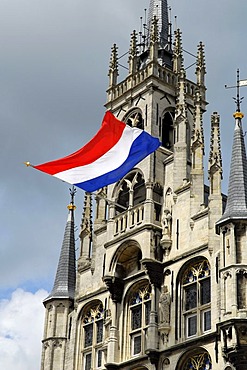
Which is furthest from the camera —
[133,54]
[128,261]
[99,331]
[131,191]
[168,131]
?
[133,54]

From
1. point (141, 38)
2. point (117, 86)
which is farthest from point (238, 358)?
point (141, 38)

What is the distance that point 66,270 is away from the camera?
4469cm

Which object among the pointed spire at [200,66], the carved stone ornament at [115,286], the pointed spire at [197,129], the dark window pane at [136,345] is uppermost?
the pointed spire at [200,66]

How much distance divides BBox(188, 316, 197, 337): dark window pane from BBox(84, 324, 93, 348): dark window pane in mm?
6702

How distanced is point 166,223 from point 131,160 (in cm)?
317

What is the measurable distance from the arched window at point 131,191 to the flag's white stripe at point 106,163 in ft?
9.68

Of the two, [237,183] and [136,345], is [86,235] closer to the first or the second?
[136,345]

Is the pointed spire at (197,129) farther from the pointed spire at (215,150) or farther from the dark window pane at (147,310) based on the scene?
the dark window pane at (147,310)

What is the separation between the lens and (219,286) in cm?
3497

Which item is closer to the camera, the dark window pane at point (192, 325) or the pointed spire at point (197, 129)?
the dark window pane at point (192, 325)

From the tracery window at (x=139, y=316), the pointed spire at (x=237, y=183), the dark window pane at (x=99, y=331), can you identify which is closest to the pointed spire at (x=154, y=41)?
the pointed spire at (x=237, y=183)

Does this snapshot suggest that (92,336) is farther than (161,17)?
No

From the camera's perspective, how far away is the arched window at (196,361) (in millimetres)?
34906

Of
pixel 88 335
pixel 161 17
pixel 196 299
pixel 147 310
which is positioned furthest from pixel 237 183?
pixel 161 17
